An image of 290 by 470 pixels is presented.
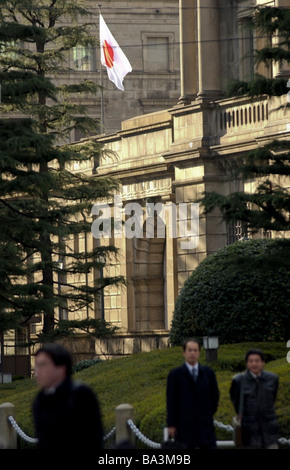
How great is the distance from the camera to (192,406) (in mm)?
15266

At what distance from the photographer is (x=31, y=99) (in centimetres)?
4400

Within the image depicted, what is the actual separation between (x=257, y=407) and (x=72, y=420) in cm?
536

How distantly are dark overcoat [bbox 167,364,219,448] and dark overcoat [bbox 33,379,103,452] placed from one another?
426 cm

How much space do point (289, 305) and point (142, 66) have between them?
153 feet

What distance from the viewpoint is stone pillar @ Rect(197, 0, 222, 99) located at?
44250 mm

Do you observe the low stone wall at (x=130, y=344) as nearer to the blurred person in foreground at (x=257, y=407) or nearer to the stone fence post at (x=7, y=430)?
the stone fence post at (x=7, y=430)

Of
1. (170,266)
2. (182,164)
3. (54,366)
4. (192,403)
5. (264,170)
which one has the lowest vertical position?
(192,403)

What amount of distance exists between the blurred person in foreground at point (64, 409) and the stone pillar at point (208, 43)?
33.4 meters

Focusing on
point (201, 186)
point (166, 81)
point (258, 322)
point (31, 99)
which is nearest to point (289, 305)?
point (258, 322)

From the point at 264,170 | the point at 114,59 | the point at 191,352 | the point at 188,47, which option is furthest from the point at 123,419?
the point at 114,59

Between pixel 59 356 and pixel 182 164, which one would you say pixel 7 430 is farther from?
pixel 182 164

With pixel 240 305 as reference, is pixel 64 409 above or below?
below

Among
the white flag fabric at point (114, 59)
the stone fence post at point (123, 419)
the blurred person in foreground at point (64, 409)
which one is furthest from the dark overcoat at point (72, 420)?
the white flag fabric at point (114, 59)

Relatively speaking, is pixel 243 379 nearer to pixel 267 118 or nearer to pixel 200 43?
pixel 267 118
